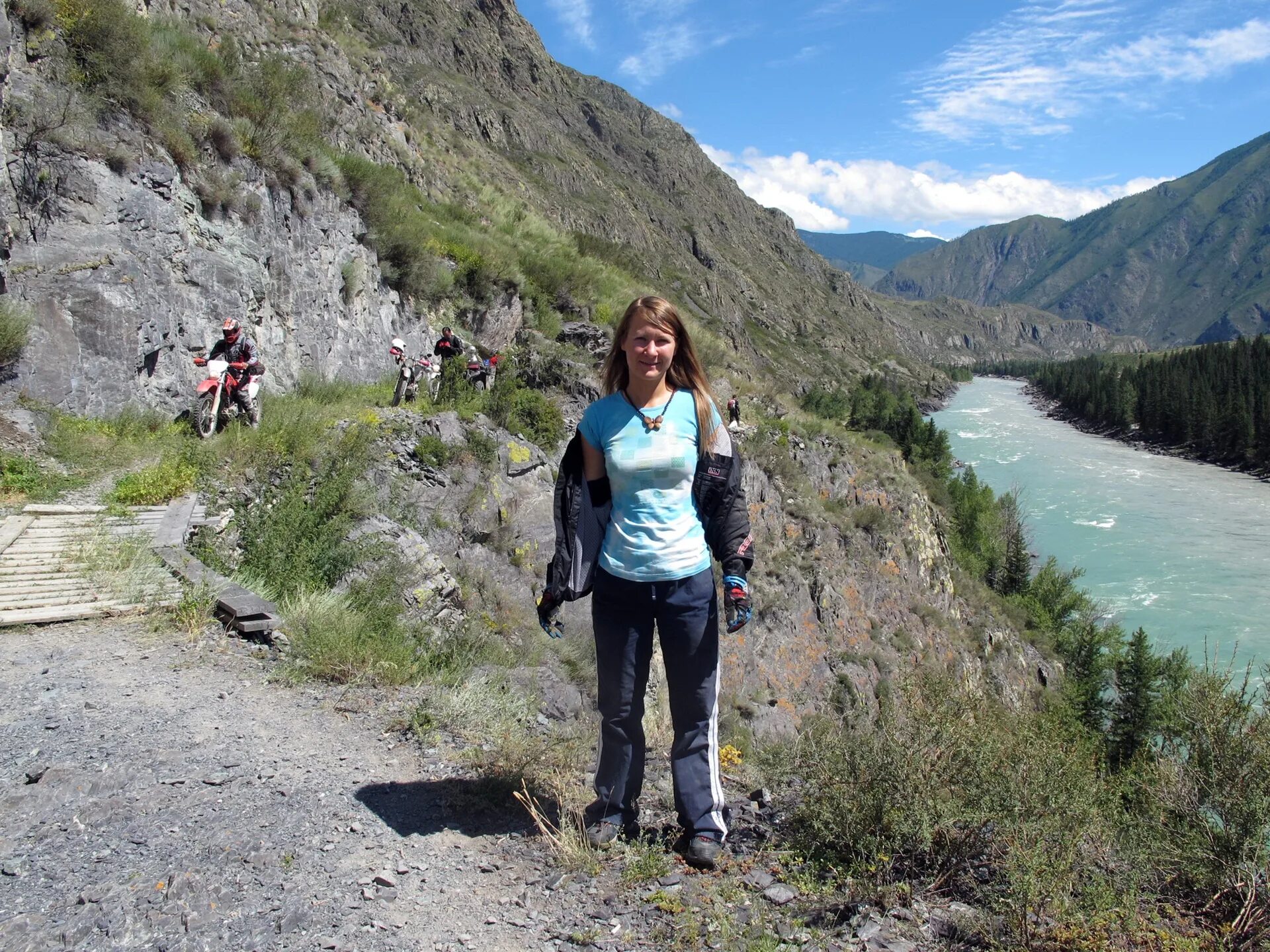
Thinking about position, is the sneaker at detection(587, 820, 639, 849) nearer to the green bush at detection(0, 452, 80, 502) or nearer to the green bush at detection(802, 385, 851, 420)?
the green bush at detection(0, 452, 80, 502)

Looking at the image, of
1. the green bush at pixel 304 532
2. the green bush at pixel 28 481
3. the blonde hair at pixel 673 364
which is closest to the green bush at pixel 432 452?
the green bush at pixel 304 532

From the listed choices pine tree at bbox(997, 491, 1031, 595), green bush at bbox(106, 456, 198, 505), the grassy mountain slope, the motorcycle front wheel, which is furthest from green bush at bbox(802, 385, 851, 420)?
green bush at bbox(106, 456, 198, 505)

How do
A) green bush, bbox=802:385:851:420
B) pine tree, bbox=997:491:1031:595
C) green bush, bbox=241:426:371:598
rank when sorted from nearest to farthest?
green bush, bbox=241:426:371:598 → pine tree, bbox=997:491:1031:595 → green bush, bbox=802:385:851:420

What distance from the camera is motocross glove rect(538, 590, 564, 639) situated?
329 centimetres

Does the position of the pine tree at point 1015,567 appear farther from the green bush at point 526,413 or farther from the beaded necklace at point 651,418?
the beaded necklace at point 651,418

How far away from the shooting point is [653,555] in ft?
10.1

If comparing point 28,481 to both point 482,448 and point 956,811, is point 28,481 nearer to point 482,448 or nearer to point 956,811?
point 482,448

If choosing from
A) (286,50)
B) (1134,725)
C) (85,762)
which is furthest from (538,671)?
(1134,725)

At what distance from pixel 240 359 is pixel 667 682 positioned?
316 inches

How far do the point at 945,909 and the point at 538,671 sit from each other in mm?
4308

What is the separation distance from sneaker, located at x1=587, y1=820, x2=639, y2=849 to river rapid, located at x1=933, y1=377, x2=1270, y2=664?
1309 cm

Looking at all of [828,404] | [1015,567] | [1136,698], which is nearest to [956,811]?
[1136,698]

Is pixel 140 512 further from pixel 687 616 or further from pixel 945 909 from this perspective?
pixel 945 909

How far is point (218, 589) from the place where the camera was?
5418 mm
